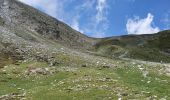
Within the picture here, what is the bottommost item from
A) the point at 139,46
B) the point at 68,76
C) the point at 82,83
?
the point at 82,83

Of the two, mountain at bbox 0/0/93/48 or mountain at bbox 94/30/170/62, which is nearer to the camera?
mountain at bbox 0/0/93/48

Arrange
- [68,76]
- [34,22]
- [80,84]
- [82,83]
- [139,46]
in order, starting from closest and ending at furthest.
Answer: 1. [80,84]
2. [82,83]
3. [68,76]
4. [34,22]
5. [139,46]

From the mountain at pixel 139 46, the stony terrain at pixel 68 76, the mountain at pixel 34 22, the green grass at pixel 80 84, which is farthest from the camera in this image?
the mountain at pixel 139 46

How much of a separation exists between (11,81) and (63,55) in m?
21.9

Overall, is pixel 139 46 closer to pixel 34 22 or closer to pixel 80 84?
pixel 34 22

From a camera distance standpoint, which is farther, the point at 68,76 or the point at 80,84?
the point at 68,76


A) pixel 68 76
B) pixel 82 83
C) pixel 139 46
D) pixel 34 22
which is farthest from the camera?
pixel 139 46

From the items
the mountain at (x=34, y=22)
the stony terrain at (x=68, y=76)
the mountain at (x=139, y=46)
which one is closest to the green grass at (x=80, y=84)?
the stony terrain at (x=68, y=76)

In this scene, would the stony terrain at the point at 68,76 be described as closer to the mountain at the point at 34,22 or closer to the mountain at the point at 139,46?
the mountain at the point at 34,22

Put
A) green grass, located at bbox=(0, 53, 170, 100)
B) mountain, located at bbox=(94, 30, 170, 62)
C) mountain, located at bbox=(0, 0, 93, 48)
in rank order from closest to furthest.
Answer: green grass, located at bbox=(0, 53, 170, 100)
mountain, located at bbox=(0, 0, 93, 48)
mountain, located at bbox=(94, 30, 170, 62)

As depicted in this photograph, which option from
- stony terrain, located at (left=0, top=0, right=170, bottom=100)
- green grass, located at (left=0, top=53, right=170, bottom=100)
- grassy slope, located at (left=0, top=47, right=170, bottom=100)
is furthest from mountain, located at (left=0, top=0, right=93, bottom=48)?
green grass, located at (left=0, top=53, right=170, bottom=100)

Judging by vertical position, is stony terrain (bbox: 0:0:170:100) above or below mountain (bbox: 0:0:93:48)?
below

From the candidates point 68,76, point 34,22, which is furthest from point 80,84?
point 34,22

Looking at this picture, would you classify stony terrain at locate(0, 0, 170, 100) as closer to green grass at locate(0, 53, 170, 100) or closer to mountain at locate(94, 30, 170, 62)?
green grass at locate(0, 53, 170, 100)
